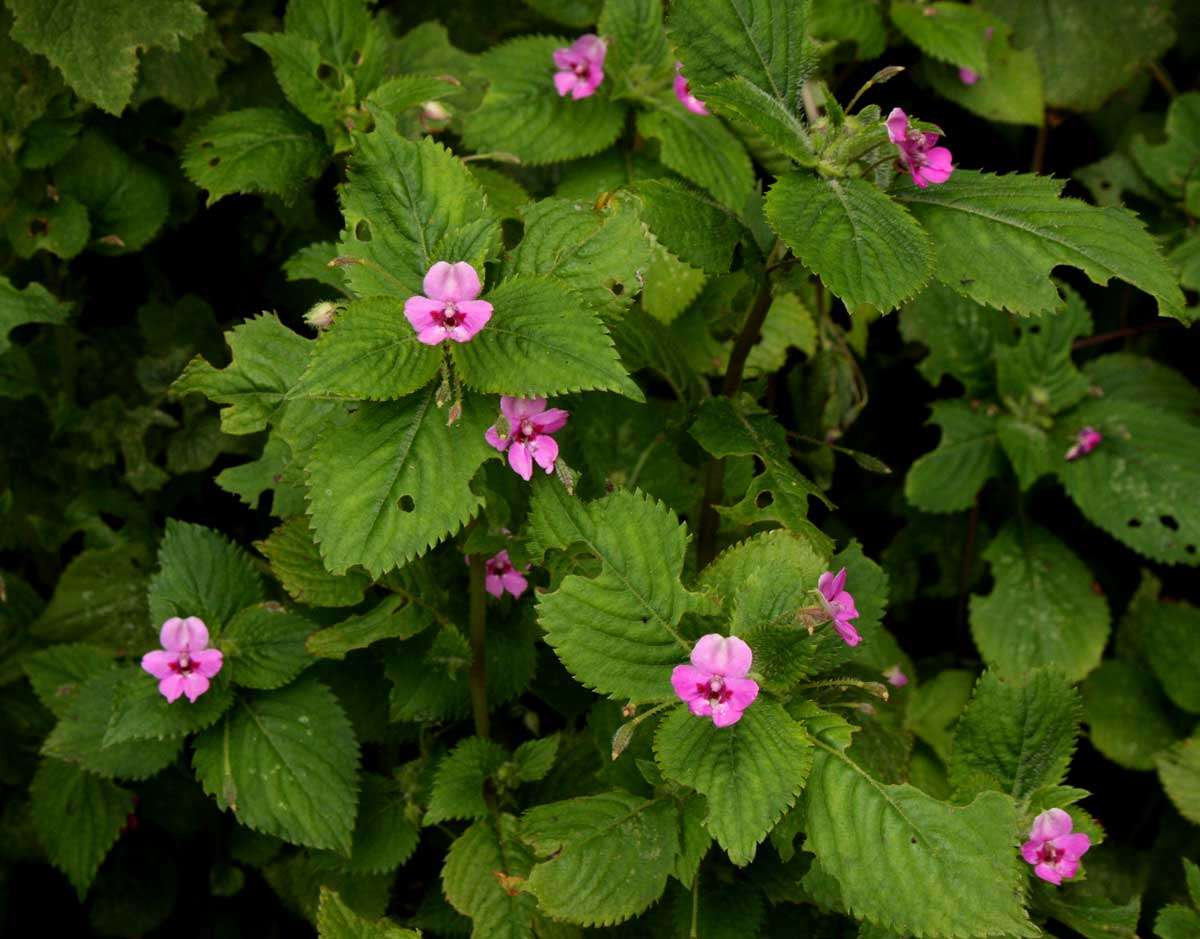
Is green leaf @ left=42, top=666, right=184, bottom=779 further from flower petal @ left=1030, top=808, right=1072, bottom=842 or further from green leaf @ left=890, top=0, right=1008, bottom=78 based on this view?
green leaf @ left=890, top=0, right=1008, bottom=78

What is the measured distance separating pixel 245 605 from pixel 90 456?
2.60ft

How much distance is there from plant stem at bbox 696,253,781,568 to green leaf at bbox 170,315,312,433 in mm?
774

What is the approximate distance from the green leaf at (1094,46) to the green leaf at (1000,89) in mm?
95

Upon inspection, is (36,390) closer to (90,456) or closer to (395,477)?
(90,456)

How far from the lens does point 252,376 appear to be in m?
2.08

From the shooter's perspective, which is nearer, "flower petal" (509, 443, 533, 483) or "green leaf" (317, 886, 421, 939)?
"flower petal" (509, 443, 533, 483)

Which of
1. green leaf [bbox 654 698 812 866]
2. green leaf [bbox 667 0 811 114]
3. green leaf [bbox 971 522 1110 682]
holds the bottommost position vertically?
green leaf [bbox 971 522 1110 682]

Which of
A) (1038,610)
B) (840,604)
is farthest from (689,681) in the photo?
(1038,610)

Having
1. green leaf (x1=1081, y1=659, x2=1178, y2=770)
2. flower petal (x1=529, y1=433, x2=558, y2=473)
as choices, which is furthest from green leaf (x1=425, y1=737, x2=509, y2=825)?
green leaf (x1=1081, y1=659, x2=1178, y2=770)

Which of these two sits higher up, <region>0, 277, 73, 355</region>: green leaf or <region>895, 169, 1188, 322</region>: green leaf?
<region>895, 169, 1188, 322</region>: green leaf

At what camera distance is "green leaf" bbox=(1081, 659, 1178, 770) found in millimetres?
2871

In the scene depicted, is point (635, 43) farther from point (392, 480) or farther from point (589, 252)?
point (392, 480)

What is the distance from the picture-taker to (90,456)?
2842mm

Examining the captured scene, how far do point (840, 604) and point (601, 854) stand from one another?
54cm
